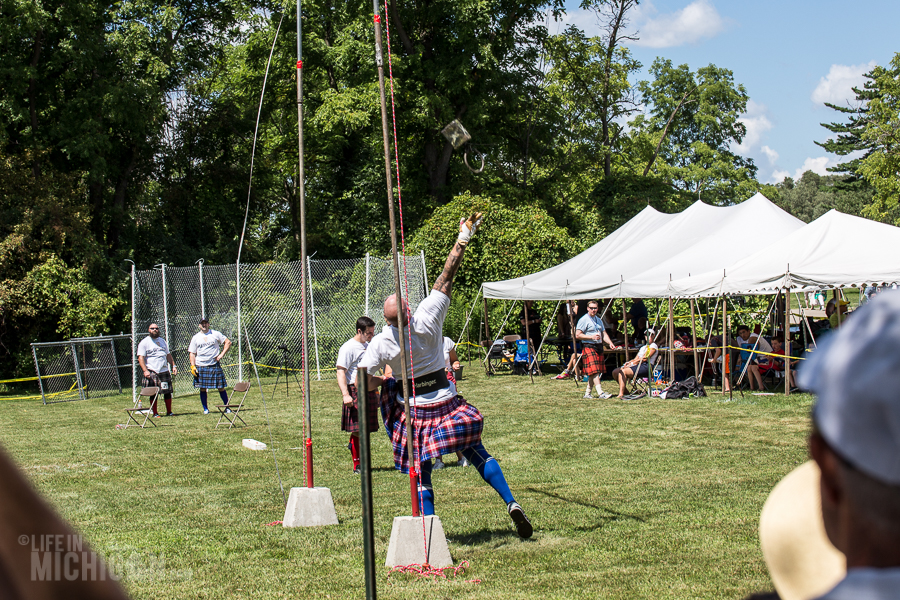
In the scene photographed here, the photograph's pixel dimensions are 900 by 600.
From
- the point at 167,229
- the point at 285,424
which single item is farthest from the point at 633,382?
the point at 167,229

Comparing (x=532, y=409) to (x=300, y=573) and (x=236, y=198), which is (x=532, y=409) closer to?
(x=300, y=573)

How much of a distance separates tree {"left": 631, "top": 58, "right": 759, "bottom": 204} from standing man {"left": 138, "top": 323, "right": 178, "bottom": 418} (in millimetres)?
35249

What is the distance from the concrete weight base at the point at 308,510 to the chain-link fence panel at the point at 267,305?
11237 mm

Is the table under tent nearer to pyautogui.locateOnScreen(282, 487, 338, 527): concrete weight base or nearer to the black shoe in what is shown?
the black shoe

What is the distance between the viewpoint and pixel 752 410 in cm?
1165

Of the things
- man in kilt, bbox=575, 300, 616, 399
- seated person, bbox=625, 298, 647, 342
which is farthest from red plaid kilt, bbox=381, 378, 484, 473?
seated person, bbox=625, 298, 647, 342

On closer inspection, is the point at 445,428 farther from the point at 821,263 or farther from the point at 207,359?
the point at 207,359

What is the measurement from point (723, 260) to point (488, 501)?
10.2 metres

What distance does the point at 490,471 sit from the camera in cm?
550

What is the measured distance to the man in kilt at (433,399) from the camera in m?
5.30

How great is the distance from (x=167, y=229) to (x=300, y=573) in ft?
73.2

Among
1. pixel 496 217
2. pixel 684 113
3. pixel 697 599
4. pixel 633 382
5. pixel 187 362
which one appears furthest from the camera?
pixel 684 113

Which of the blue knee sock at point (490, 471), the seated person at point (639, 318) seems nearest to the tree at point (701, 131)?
the seated person at point (639, 318)

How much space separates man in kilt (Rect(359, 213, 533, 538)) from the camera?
5305 millimetres
